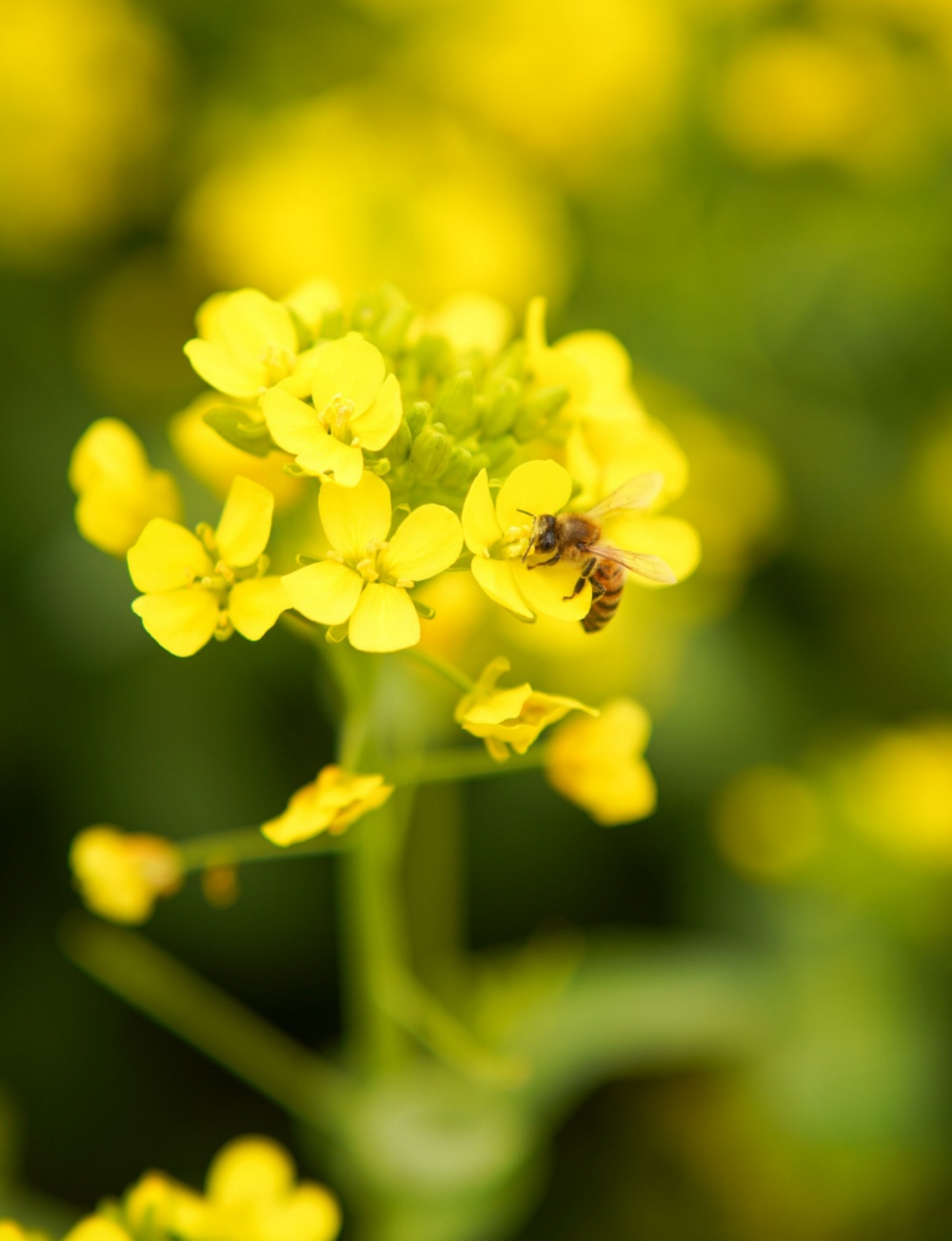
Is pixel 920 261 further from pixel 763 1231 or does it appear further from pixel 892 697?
pixel 763 1231

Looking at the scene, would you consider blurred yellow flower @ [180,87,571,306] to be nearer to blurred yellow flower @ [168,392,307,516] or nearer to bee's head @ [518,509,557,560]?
blurred yellow flower @ [168,392,307,516]

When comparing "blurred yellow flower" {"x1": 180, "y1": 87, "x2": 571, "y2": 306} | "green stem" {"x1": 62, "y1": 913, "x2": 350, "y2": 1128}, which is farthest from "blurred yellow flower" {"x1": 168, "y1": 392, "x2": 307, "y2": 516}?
"blurred yellow flower" {"x1": 180, "y1": 87, "x2": 571, "y2": 306}

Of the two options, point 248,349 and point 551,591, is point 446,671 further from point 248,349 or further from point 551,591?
point 248,349

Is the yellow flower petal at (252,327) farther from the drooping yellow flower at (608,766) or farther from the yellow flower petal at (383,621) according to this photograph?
the drooping yellow flower at (608,766)

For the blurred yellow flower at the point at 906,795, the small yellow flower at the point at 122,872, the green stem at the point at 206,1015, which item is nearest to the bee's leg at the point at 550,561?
the small yellow flower at the point at 122,872

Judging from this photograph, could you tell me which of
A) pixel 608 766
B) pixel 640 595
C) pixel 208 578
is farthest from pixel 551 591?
pixel 640 595

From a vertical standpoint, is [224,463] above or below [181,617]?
above

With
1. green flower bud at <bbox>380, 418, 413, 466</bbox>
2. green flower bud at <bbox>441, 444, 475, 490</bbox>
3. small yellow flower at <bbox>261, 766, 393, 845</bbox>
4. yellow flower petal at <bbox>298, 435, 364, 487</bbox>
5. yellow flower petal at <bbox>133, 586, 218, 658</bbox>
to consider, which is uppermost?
green flower bud at <bbox>441, 444, 475, 490</bbox>
